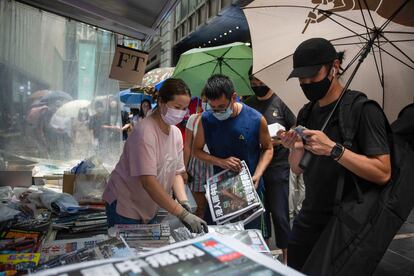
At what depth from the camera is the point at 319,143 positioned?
163 cm

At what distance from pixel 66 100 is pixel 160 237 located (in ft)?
9.97

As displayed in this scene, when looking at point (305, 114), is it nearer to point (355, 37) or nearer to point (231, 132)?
point (355, 37)

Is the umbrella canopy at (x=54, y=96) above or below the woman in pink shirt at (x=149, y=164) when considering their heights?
above

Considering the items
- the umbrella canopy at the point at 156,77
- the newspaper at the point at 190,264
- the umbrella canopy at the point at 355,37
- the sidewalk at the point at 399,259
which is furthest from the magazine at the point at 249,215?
the umbrella canopy at the point at 156,77

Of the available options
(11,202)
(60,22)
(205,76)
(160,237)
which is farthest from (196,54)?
(160,237)

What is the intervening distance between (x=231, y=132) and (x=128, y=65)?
1.57 meters

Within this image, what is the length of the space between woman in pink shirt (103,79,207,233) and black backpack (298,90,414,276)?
80 cm

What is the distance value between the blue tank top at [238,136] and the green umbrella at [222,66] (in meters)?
2.28

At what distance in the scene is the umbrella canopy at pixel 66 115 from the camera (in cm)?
401

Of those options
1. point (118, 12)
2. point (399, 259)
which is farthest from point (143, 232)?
point (399, 259)

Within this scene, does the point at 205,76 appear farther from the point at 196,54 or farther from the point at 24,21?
the point at 24,21

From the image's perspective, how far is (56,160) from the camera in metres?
4.09

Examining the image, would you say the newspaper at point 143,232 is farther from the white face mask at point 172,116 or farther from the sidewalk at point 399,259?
the sidewalk at point 399,259

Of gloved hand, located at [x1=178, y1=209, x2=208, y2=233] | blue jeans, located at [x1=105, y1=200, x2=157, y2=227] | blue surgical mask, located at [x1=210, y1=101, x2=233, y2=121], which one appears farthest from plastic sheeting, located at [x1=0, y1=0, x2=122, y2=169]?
gloved hand, located at [x1=178, y1=209, x2=208, y2=233]
